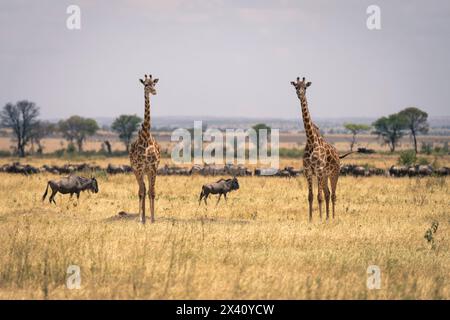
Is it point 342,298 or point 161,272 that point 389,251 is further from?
point 161,272

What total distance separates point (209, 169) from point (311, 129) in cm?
1982

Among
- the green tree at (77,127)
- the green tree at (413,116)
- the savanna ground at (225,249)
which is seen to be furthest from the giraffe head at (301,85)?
the green tree at (77,127)

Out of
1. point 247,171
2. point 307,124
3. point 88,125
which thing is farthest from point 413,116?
point 307,124

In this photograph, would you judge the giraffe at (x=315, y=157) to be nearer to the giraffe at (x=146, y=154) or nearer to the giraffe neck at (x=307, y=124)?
the giraffe neck at (x=307, y=124)

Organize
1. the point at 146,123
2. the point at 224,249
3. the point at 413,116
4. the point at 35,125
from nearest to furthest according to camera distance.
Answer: the point at 224,249 < the point at 146,123 < the point at 35,125 < the point at 413,116

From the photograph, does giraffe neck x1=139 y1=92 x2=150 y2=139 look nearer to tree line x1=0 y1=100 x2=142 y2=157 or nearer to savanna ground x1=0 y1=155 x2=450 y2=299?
savanna ground x1=0 y1=155 x2=450 y2=299

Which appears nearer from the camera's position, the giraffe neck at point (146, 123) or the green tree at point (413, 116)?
the giraffe neck at point (146, 123)

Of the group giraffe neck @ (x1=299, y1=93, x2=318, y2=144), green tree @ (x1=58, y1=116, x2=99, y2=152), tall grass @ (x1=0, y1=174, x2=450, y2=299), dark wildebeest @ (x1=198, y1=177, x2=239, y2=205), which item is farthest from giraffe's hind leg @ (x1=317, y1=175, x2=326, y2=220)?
green tree @ (x1=58, y1=116, x2=99, y2=152)

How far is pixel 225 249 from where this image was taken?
13.0 m

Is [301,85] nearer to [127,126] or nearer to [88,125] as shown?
[127,126]

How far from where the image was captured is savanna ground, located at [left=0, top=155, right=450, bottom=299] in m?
9.80

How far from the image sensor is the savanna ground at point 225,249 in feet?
32.2

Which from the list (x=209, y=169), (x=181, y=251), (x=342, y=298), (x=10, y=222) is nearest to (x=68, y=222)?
(x=10, y=222)
